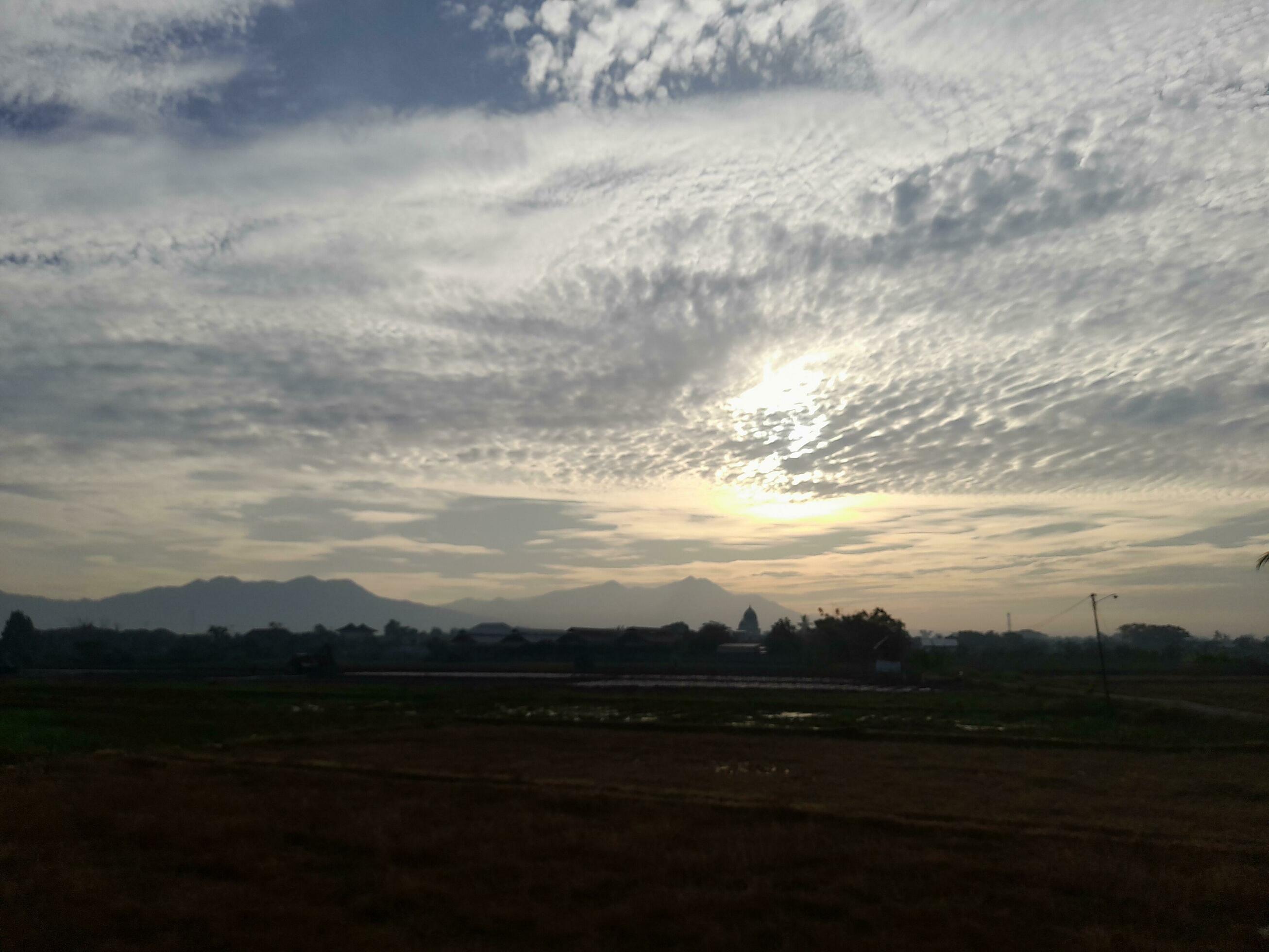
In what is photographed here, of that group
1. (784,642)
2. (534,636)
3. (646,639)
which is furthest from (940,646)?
(534,636)

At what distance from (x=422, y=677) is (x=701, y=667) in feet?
115

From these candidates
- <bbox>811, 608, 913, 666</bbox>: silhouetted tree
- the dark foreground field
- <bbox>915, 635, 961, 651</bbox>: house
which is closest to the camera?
the dark foreground field

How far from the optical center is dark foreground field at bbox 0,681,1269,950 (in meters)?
11.0

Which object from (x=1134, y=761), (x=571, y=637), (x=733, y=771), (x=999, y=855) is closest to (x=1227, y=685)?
(x=1134, y=761)

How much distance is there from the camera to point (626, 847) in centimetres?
1453

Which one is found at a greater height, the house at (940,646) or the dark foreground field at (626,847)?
the house at (940,646)

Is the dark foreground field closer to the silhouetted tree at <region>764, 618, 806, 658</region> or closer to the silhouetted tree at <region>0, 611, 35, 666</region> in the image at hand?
the silhouetted tree at <region>764, 618, 806, 658</region>

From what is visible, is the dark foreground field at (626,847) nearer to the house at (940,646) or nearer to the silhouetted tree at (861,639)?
the silhouetted tree at (861,639)

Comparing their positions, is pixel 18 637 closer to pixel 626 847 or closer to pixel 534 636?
pixel 534 636

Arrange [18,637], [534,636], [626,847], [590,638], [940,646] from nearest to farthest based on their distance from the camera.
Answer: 1. [626,847]
2. [590,638]
3. [18,637]
4. [940,646]
5. [534,636]

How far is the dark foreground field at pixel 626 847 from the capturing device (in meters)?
11.0

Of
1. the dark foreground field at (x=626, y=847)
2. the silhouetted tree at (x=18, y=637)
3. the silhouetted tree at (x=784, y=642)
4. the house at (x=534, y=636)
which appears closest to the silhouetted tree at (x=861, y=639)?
the silhouetted tree at (x=784, y=642)

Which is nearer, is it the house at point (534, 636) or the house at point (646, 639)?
the house at point (646, 639)

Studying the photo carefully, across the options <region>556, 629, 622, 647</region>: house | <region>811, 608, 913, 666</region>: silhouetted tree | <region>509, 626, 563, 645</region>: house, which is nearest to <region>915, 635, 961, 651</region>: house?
<region>811, 608, 913, 666</region>: silhouetted tree
